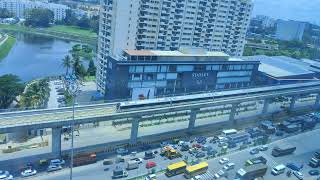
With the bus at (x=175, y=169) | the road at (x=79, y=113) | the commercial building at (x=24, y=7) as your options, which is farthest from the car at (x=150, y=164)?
the commercial building at (x=24, y=7)

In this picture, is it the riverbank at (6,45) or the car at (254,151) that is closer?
the car at (254,151)

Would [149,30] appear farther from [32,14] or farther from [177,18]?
[32,14]

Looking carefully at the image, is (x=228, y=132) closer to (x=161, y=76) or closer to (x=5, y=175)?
(x=161, y=76)

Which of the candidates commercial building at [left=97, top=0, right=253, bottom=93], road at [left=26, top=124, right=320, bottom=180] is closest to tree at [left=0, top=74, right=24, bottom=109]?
commercial building at [left=97, top=0, right=253, bottom=93]

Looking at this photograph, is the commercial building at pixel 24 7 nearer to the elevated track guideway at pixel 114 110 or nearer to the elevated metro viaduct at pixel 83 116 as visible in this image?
the elevated track guideway at pixel 114 110

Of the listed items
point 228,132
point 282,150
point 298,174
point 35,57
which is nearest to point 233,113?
point 228,132

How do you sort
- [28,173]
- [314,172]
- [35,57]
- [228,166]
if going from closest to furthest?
1. [28,173]
2. [228,166]
3. [314,172]
4. [35,57]
